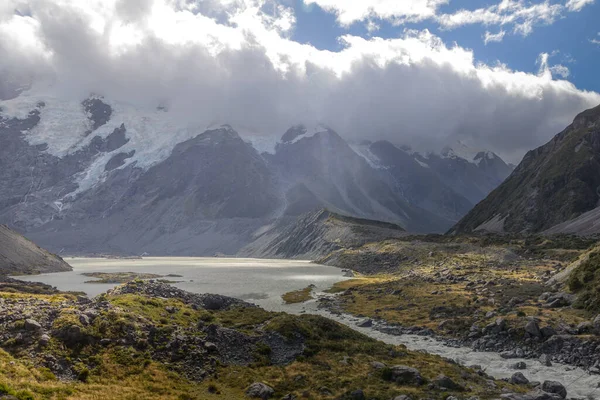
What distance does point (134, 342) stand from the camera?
121ft

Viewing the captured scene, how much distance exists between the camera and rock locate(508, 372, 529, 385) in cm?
3618

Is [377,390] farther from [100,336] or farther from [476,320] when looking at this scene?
[476,320]

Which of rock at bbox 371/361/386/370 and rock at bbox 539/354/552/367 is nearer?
rock at bbox 371/361/386/370

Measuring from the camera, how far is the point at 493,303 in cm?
6688

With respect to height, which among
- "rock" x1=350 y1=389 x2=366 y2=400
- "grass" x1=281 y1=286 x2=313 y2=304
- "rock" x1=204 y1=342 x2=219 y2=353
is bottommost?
"grass" x1=281 y1=286 x2=313 y2=304

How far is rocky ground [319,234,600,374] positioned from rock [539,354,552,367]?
0.30ft

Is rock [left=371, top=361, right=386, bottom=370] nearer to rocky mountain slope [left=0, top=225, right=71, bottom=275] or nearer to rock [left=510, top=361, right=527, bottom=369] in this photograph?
rock [left=510, top=361, right=527, bottom=369]

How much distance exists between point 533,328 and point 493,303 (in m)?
18.9

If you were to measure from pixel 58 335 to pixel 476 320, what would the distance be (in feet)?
161

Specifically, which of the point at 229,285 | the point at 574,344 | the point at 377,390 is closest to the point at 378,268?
the point at 229,285

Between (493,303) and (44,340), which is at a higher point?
(493,303)

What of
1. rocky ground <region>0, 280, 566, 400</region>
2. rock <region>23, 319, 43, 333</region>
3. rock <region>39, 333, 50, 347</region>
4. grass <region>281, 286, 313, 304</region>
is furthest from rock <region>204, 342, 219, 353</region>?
grass <region>281, 286, 313, 304</region>

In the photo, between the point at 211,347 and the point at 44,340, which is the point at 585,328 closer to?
the point at 211,347

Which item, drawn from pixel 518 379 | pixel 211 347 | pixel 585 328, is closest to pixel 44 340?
pixel 211 347
